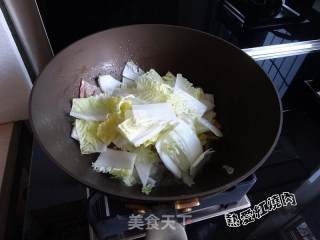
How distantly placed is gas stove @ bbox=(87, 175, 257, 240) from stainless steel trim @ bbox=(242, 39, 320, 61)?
1.43 feet

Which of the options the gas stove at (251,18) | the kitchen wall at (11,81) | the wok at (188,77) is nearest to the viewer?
the wok at (188,77)

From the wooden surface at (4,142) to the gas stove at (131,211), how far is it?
1.00 feet

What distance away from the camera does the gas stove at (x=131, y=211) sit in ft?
1.82

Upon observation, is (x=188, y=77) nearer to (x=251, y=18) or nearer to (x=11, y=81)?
(x=251, y=18)

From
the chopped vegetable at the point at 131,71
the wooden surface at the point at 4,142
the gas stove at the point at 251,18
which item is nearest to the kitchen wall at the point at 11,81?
the wooden surface at the point at 4,142

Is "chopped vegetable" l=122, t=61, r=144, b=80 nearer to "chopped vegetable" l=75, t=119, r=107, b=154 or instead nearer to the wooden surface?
"chopped vegetable" l=75, t=119, r=107, b=154

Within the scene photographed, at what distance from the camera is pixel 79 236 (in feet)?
2.25

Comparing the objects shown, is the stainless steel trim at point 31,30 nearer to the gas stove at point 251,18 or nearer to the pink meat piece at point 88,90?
the pink meat piece at point 88,90

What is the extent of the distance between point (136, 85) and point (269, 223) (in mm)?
535

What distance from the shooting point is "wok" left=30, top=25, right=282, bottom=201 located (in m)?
0.51

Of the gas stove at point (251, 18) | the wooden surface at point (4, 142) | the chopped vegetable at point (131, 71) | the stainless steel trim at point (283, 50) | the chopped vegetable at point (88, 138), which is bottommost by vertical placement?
the wooden surface at point (4, 142)

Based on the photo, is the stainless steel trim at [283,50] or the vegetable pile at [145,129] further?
the stainless steel trim at [283,50]

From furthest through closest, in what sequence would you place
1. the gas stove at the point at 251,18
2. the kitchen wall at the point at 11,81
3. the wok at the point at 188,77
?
the gas stove at the point at 251,18 < the kitchen wall at the point at 11,81 < the wok at the point at 188,77

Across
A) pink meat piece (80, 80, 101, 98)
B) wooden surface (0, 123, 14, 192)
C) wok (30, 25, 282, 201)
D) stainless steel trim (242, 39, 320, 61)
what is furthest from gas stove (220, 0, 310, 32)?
wooden surface (0, 123, 14, 192)
